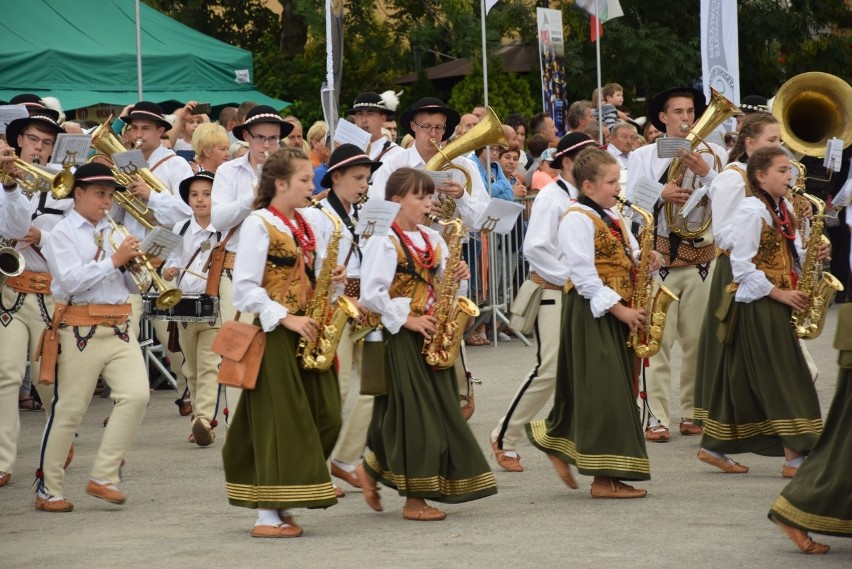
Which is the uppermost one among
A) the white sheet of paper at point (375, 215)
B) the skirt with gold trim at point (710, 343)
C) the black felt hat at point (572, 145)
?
the black felt hat at point (572, 145)

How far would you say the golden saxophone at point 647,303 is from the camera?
7.86 metres

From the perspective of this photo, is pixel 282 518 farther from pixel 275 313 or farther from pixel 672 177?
pixel 672 177

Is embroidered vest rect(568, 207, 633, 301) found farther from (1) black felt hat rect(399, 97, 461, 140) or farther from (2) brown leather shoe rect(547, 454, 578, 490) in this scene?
(1) black felt hat rect(399, 97, 461, 140)

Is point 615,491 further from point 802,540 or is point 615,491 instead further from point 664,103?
point 664,103

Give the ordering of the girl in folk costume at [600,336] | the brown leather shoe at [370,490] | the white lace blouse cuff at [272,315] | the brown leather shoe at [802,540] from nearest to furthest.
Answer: the brown leather shoe at [802,540] → the white lace blouse cuff at [272,315] → the brown leather shoe at [370,490] → the girl in folk costume at [600,336]

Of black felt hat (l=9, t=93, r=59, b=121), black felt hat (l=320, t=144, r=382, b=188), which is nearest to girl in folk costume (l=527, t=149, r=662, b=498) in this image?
black felt hat (l=320, t=144, r=382, b=188)

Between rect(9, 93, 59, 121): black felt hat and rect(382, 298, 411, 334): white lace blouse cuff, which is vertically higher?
rect(9, 93, 59, 121): black felt hat

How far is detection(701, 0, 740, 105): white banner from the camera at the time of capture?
578 inches

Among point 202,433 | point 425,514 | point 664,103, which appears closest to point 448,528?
point 425,514

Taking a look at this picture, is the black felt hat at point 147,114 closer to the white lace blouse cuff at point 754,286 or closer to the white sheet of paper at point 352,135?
the white sheet of paper at point 352,135

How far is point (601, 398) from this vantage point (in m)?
7.69

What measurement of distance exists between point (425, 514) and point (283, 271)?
138cm

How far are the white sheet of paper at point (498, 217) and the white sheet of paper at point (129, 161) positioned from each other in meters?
2.32

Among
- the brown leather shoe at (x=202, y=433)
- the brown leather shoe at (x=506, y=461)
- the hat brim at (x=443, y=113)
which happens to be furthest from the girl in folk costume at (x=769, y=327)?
the brown leather shoe at (x=202, y=433)
